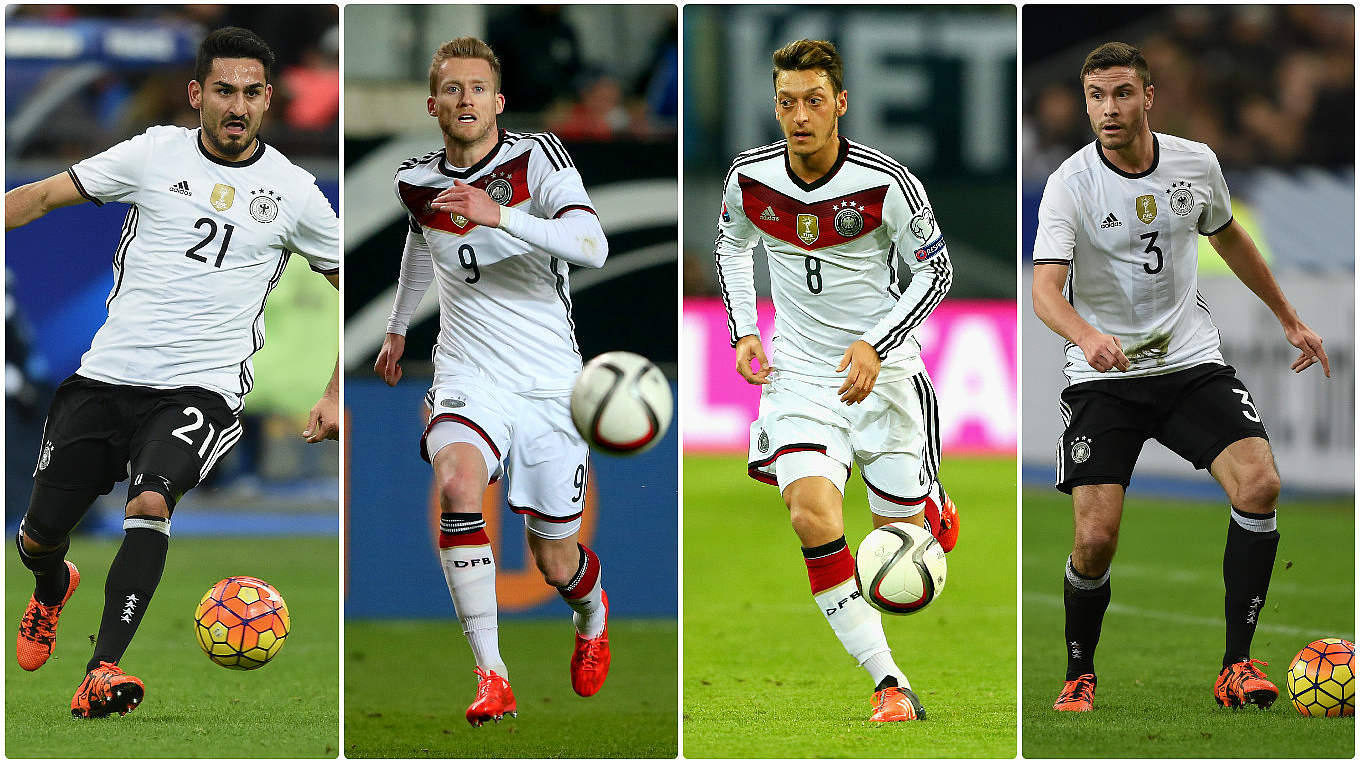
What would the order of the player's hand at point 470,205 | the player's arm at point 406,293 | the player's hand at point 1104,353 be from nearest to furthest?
the player's hand at point 470,205
the player's hand at point 1104,353
the player's arm at point 406,293

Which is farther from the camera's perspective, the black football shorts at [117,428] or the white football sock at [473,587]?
the black football shorts at [117,428]

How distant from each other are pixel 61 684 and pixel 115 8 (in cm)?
770

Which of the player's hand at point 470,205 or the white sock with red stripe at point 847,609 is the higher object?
the player's hand at point 470,205

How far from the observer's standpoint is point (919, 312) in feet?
15.0

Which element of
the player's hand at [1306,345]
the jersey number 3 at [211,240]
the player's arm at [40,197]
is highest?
the player's arm at [40,197]

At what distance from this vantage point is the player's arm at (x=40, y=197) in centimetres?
455

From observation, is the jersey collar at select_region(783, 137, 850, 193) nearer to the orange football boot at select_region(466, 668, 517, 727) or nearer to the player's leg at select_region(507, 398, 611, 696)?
the player's leg at select_region(507, 398, 611, 696)

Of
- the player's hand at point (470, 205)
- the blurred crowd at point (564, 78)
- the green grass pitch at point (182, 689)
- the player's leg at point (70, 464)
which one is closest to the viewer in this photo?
the player's hand at point (470, 205)

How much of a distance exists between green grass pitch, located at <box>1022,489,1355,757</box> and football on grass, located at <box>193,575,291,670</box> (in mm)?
2224

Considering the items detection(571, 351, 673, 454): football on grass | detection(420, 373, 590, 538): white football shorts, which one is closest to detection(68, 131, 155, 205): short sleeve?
detection(420, 373, 590, 538): white football shorts

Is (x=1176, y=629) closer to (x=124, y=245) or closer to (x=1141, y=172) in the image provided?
(x=1141, y=172)

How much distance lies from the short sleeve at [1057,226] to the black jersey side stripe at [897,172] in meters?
0.39

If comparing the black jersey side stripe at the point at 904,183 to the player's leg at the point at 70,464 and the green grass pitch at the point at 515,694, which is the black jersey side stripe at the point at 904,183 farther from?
the player's leg at the point at 70,464

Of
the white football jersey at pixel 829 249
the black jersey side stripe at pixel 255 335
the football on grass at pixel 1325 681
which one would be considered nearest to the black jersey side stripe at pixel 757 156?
the white football jersey at pixel 829 249
